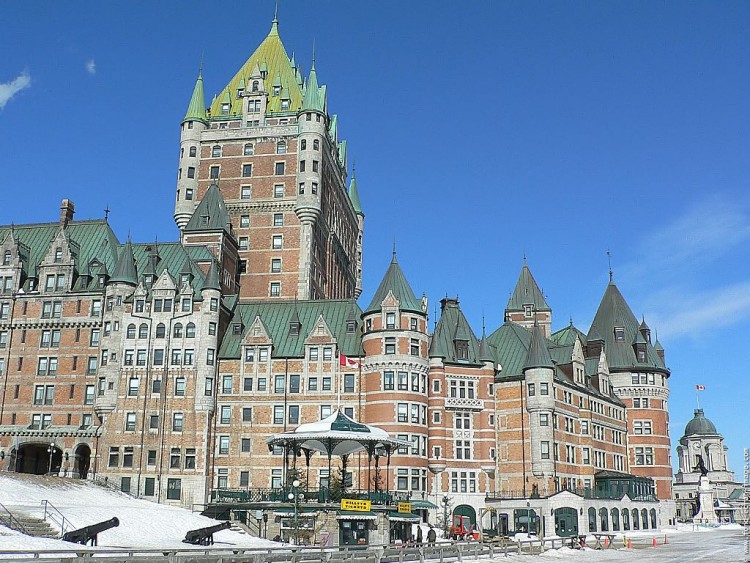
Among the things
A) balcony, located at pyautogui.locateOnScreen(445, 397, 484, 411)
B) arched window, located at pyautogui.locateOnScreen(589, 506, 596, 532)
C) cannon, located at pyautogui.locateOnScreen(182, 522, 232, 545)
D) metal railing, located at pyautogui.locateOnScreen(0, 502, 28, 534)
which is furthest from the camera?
arched window, located at pyautogui.locateOnScreen(589, 506, 596, 532)

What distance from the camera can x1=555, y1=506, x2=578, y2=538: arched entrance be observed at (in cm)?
7862

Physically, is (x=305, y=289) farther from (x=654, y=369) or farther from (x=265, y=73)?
(x=654, y=369)

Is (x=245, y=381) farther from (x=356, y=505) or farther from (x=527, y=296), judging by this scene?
(x=527, y=296)

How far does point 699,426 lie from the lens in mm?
174500

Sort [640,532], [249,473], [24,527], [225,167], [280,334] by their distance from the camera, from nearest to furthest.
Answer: [24,527]
[249,473]
[280,334]
[640,532]
[225,167]

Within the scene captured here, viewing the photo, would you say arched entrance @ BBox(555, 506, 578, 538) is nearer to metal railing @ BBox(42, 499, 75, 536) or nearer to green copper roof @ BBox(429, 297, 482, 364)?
green copper roof @ BBox(429, 297, 482, 364)

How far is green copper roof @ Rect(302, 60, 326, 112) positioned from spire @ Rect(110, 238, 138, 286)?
95.0ft

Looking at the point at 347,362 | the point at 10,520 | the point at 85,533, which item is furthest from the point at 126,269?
the point at 85,533

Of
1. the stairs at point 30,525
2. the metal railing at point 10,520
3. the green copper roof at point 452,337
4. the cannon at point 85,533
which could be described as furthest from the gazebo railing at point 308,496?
the metal railing at point 10,520

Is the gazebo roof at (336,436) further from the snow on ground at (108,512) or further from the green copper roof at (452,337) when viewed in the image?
the green copper roof at (452,337)

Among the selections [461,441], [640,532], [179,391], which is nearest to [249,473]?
[179,391]

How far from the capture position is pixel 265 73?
105750 mm

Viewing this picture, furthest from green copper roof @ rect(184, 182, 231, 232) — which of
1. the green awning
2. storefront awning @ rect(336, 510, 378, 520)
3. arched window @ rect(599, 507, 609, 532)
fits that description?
arched window @ rect(599, 507, 609, 532)

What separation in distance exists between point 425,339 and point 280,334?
1388cm
